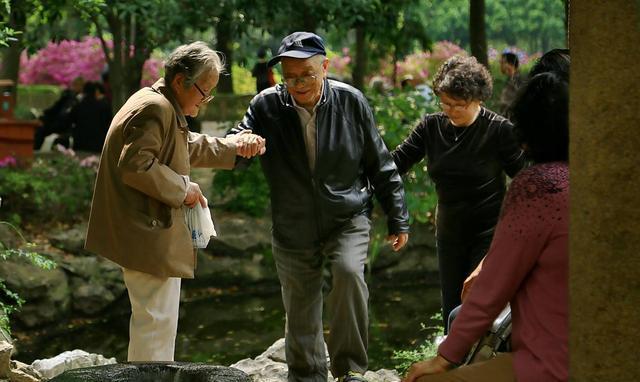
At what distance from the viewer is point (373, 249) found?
41.8 ft

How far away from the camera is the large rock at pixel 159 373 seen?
448 cm

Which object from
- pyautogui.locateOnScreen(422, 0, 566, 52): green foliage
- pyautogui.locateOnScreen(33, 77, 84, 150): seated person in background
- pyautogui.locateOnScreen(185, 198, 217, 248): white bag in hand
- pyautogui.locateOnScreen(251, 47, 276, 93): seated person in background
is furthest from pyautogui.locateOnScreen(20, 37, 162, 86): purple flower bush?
pyautogui.locateOnScreen(185, 198, 217, 248): white bag in hand

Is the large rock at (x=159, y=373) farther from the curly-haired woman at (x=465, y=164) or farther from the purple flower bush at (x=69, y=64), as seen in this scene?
the purple flower bush at (x=69, y=64)

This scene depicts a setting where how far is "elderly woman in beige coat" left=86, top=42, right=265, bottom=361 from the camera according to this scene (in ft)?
18.3

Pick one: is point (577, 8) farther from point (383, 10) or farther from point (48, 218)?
point (383, 10)

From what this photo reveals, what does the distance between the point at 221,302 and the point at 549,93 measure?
923 centimetres

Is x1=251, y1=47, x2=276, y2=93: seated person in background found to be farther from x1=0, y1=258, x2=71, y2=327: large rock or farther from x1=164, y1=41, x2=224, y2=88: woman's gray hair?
x1=164, y1=41, x2=224, y2=88: woman's gray hair

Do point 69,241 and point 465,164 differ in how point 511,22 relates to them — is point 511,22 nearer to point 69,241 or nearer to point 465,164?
point 69,241

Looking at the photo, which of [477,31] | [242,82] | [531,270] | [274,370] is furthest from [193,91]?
[242,82]

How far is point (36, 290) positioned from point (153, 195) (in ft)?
19.5

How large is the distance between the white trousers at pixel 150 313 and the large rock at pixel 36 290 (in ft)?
17.8

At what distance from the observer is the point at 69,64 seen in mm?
26234

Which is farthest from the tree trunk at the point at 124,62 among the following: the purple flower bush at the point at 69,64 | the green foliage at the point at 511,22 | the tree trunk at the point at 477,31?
the green foliage at the point at 511,22

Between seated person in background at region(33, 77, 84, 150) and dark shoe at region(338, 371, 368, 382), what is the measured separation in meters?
11.7
